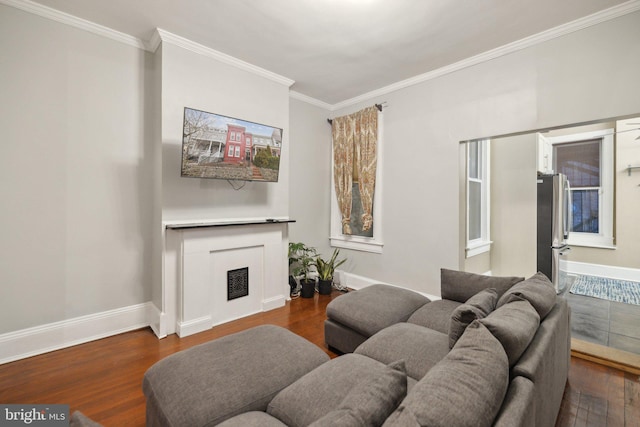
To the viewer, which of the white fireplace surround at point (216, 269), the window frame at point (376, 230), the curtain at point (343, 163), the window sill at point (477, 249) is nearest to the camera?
the white fireplace surround at point (216, 269)

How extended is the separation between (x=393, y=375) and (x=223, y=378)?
90cm

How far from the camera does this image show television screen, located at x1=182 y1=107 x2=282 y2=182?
8.82ft

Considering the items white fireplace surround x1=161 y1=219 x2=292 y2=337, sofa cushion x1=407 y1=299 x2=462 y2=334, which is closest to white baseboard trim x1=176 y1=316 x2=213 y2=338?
white fireplace surround x1=161 y1=219 x2=292 y2=337

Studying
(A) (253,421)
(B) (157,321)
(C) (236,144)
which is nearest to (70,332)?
(B) (157,321)

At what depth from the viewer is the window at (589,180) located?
16.6 feet

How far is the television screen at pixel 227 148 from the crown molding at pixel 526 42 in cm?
180

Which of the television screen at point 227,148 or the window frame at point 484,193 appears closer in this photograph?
the television screen at point 227,148

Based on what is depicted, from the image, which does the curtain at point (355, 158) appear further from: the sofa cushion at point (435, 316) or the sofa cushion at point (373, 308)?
the sofa cushion at point (435, 316)

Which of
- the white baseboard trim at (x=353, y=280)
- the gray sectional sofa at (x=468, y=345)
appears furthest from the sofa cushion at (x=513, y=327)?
the white baseboard trim at (x=353, y=280)

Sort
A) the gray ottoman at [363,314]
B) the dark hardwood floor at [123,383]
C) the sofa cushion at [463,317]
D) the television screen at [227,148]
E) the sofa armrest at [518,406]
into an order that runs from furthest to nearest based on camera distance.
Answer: the television screen at [227,148]
the gray ottoman at [363,314]
the dark hardwood floor at [123,383]
the sofa cushion at [463,317]
the sofa armrest at [518,406]

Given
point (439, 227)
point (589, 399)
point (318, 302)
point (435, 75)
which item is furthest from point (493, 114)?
point (318, 302)

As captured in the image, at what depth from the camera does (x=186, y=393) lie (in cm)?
131

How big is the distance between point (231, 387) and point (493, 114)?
3335 millimetres

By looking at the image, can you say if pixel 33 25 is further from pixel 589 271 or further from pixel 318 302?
pixel 589 271
